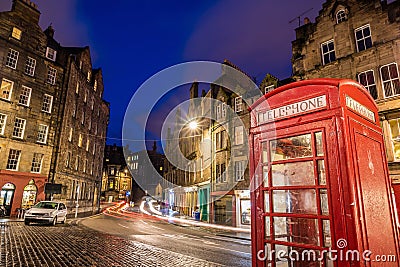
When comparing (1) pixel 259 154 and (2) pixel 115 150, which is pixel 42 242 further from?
(2) pixel 115 150

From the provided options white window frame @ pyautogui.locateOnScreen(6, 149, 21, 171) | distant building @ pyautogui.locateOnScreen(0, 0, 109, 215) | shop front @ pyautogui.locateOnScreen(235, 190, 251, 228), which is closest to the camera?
shop front @ pyautogui.locateOnScreen(235, 190, 251, 228)

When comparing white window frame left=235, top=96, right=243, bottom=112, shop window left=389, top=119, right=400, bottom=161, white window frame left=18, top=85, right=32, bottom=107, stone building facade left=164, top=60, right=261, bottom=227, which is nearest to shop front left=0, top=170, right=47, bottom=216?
white window frame left=18, top=85, right=32, bottom=107

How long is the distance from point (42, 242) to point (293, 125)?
413 inches

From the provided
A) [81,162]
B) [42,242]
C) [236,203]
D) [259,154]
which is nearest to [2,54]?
[81,162]

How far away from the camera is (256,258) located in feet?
11.9

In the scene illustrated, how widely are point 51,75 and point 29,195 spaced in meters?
12.9

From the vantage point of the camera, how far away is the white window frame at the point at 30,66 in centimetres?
2621

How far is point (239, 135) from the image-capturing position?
2488 centimetres

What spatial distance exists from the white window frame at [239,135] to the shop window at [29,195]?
790 inches

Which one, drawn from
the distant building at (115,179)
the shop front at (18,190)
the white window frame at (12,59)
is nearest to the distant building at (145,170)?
the distant building at (115,179)

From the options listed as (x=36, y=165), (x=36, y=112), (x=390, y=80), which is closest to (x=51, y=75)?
(x=36, y=112)

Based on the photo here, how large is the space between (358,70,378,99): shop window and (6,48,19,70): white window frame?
29436 millimetres

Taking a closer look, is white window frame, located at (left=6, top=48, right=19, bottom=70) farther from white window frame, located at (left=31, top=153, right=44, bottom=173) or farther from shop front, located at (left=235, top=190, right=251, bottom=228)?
shop front, located at (left=235, top=190, right=251, bottom=228)

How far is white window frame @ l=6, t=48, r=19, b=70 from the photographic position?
24.6m
